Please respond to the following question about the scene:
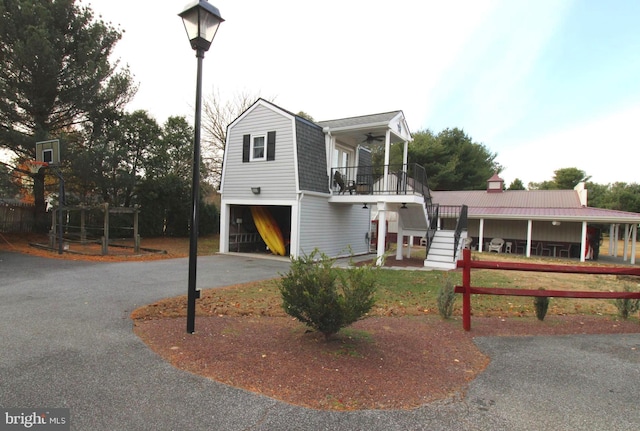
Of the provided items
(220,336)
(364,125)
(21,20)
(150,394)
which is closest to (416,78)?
(364,125)

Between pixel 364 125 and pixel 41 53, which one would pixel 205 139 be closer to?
pixel 41 53

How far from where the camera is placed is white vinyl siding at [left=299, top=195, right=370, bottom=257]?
13.1 m

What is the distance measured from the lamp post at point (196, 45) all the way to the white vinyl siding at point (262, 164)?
27.5 feet

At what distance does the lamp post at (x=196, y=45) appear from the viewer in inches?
168

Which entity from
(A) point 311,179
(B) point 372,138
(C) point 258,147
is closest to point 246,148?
(C) point 258,147

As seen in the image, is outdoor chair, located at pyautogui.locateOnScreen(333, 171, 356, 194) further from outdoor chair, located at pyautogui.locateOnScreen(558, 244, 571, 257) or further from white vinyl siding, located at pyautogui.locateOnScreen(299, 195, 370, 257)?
outdoor chair, located at pyautogui.locateOnScreen(558, 244, 571, 257)

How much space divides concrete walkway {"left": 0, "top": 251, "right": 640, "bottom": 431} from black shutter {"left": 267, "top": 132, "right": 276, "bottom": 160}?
897cm

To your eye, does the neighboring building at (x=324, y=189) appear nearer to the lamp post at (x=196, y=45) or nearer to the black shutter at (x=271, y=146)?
the black shutter at (x=271, y=146)

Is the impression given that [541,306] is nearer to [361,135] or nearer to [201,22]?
[201,22]

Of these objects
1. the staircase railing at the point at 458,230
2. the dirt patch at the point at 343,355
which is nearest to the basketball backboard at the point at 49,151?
the dirt patch at the point at 343,355

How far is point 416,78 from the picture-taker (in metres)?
14.1

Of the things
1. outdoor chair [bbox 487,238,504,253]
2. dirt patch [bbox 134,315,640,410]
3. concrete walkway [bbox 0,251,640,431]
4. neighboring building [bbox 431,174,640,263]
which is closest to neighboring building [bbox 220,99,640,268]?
neighboring building [bbox 431,174,640,263]

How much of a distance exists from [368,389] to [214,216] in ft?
69.7

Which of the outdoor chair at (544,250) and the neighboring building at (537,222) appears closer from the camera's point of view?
the neighboring building at (537,222)
